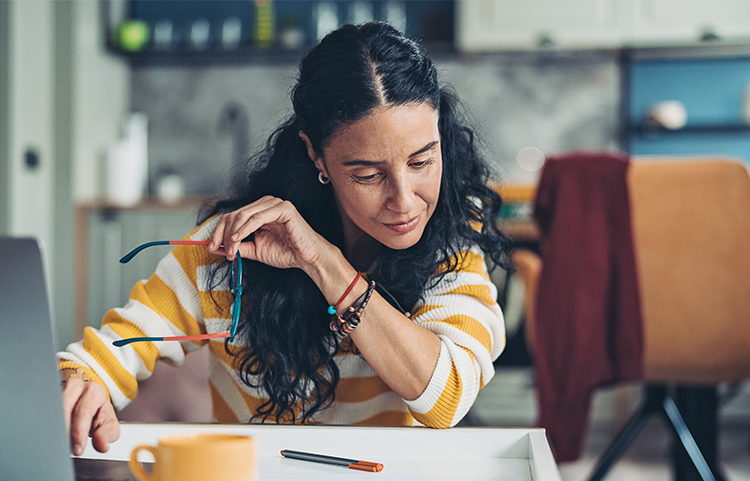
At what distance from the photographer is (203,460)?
0.45 meters

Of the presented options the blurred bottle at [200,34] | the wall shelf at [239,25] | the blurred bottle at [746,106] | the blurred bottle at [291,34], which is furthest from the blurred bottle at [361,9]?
the blurred bottle at [746,106]

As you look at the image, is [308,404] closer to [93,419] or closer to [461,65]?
[93,419]

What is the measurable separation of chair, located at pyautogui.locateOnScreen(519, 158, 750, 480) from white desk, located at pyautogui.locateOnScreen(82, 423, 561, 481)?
38.8 inches

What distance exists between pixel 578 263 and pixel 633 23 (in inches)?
73.9

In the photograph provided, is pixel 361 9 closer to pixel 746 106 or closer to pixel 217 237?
pixel 746 106

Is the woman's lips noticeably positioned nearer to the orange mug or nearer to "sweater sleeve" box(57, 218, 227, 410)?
"sweater sleeve" box(57, 218, 227, 410)

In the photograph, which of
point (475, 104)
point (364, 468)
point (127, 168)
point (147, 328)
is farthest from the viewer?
point (475, 104)

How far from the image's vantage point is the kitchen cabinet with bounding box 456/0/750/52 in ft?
9.61

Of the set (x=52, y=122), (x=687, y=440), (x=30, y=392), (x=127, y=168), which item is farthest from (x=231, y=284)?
(x=52, y=122)

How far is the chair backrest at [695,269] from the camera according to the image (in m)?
1.48

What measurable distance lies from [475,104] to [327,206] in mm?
2531

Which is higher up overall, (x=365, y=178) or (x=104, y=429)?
(x=365, y=178)

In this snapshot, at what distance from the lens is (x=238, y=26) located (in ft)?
11.6

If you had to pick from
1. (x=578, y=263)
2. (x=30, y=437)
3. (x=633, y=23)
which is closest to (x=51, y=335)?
(x=30, y=437)
